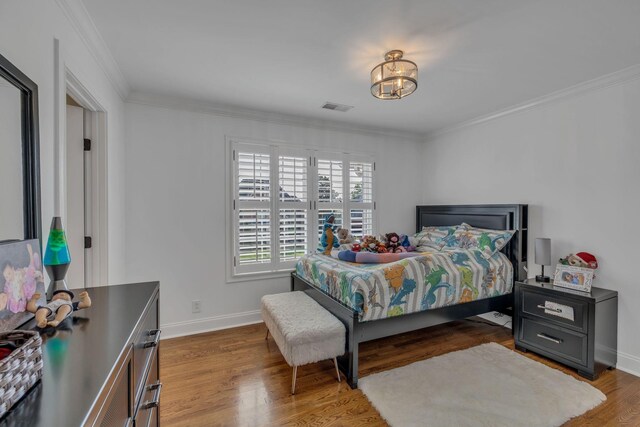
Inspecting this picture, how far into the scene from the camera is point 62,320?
39.0 inches

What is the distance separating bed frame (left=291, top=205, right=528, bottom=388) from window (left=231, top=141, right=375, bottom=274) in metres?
0.46

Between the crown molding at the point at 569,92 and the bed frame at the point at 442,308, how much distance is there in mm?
1072

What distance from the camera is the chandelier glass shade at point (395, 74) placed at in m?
2.13

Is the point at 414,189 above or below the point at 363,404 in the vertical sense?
above

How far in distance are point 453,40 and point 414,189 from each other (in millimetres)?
2717

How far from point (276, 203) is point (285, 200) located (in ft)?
0.41

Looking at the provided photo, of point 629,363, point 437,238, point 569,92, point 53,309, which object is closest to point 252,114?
point 437,238

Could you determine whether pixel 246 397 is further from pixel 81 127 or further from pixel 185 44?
pixel 185 44

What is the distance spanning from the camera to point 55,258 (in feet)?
3.98

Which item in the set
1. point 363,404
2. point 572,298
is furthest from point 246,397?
point 572,298

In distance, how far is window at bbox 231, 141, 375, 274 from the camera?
3.39 meters

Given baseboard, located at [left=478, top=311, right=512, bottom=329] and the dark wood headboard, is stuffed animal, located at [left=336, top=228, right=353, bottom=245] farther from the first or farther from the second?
baseboard, located at [left=478, top=311, right=512, bottom=329]

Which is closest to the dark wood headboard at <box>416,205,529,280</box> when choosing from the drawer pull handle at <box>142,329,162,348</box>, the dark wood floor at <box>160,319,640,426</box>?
the dark wood floor at <box>160,319,640,426</box>

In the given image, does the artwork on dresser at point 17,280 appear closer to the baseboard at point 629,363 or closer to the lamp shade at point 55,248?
the lamp shade at point 55,248
